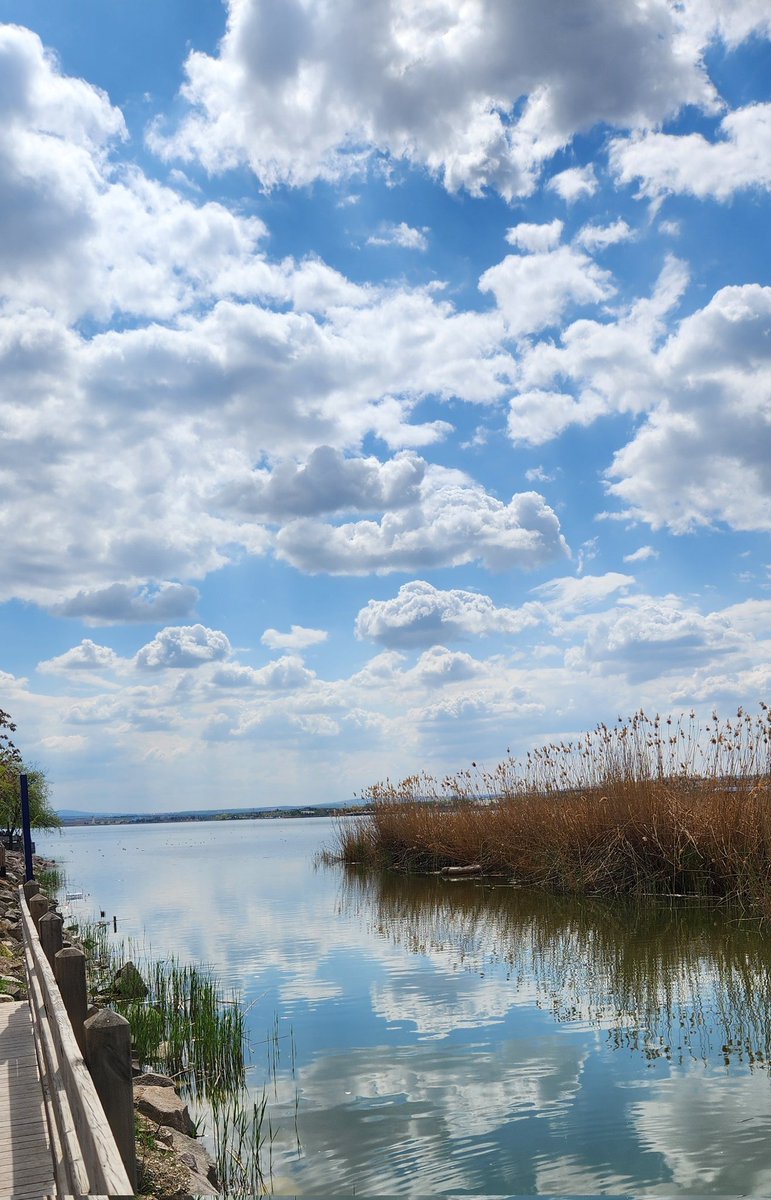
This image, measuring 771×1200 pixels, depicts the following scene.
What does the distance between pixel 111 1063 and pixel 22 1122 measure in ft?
9.74

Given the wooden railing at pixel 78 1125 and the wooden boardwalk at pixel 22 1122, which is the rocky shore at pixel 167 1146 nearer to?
the wooden boardwalk at pixel 22 1122

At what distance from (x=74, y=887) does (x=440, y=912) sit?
61.5ft

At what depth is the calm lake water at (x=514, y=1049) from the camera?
18.2ft

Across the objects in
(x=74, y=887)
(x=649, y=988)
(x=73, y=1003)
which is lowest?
(x=74, y=887)

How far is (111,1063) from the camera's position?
331cm

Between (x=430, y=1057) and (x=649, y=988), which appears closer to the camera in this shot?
(x=430, y=1057)

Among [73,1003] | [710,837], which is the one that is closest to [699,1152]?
Result: [73,1003]

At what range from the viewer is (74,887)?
31.0 metres

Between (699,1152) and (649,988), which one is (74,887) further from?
(699,1152)

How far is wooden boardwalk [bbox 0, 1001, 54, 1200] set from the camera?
4693 mm

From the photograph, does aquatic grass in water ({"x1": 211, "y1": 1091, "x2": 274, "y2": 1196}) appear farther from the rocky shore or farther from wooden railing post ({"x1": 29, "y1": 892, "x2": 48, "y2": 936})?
wooden railing post ({"x1": 29, "y1": 892, "x2": 48, "y2": 936})

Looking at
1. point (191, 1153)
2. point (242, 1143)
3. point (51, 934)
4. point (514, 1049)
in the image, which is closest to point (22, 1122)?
point (191, 1153)

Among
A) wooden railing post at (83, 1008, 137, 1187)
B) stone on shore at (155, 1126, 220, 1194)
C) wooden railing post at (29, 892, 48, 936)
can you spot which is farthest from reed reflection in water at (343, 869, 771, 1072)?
wooden railing post at (83, 1008, 137, 1187)

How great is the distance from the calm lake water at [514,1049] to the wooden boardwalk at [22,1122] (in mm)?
1456
